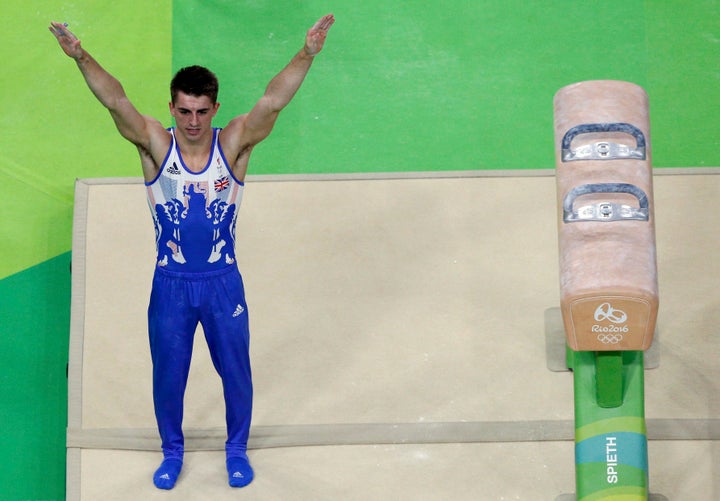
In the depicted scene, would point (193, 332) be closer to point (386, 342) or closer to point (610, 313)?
point (386, 342)

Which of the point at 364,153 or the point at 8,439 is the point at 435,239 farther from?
the point at 8,439

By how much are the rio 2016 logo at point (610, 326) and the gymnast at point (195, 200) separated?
4.76 feet

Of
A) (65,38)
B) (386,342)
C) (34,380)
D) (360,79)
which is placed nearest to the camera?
(65,38)

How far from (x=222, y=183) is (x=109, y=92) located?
1.86 ft

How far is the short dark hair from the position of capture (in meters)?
4.51

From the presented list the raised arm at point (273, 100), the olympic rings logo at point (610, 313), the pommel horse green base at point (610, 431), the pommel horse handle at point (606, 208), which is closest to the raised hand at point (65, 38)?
the raised arm at point (273, 100)

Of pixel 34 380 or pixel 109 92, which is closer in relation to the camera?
pixel 109 92

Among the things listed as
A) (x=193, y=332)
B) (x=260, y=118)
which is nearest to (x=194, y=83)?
(x=260, y=118)

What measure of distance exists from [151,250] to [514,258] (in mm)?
1813

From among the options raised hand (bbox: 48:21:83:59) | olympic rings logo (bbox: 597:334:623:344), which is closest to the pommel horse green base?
olympic rings logo (bbox: 597:334:623:344)

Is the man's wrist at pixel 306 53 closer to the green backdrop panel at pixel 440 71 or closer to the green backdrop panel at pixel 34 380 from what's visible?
the green backdrop panel at pixel 440 71

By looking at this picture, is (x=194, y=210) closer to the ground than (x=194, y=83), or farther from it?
closer to the ground

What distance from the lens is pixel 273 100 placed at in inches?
179

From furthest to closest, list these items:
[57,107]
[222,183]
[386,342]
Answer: [57,107] < [386,342] < [222,183]
